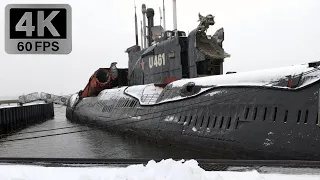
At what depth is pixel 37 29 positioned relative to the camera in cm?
345

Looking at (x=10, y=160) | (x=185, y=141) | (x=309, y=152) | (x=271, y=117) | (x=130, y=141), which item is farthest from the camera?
(x=130, y=141)

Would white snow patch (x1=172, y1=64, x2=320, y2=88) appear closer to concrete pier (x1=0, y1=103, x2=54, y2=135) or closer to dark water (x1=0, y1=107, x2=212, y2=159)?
dark water (x1=0, y1=107, x2=212, y2=159)

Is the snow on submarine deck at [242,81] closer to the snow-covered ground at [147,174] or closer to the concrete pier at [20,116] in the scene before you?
the snow-covered ground at [147,174]

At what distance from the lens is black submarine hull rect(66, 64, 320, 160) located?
688 cm

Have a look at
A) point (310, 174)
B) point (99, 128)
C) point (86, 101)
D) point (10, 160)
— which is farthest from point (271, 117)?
point (86, 101)

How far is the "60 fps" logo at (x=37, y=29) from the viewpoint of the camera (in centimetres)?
341

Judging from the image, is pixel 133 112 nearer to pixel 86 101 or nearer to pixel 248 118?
pixel 248 118

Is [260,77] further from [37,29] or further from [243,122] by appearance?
[37,29]

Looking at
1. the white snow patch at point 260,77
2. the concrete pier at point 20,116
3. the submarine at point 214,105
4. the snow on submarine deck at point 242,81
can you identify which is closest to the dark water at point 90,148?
the submarine at point 214,105

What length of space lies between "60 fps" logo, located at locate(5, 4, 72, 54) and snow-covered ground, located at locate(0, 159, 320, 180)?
129cm

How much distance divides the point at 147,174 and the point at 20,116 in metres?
22.5

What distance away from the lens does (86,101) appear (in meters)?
21.6

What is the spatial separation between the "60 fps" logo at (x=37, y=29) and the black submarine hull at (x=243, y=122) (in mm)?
4942

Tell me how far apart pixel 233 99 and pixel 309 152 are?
98.1 inches
